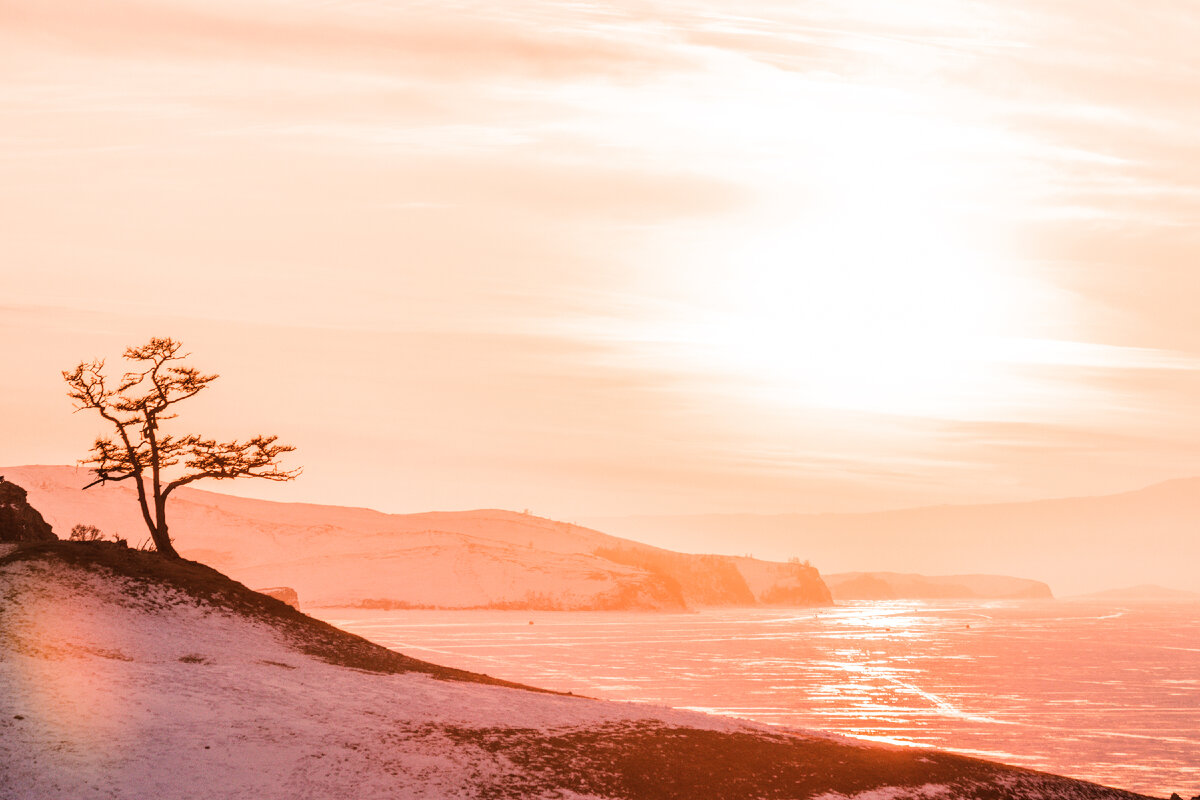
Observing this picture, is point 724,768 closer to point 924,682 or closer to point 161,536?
point 161,536

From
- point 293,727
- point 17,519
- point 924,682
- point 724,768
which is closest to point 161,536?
point 17,519

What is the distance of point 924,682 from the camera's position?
8550cm

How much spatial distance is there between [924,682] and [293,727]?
210ft

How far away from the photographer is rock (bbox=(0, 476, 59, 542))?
46812 millimetres

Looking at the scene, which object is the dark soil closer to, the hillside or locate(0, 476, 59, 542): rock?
the hillside

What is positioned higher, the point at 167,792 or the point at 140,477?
the point at 140,477

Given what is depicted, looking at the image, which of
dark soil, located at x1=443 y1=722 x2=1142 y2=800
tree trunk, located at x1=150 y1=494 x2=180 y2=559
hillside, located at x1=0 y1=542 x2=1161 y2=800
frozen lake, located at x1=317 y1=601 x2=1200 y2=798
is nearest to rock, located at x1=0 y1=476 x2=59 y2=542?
hillside, located at x1=0 y1=542 x2=1161 y2=800

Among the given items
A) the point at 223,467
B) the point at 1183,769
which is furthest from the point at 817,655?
the point at 223,467

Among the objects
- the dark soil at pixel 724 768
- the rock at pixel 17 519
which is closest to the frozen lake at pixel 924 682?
the dark soil at pixel 724 768

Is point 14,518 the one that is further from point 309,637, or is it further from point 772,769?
point 772,769

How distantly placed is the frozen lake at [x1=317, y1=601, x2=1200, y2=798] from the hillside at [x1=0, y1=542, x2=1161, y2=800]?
16858 mm

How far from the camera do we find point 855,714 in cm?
6362

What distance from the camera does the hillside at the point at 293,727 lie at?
28344 millimetres

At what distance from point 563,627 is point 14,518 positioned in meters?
138
